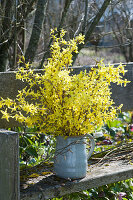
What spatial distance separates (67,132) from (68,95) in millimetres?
172

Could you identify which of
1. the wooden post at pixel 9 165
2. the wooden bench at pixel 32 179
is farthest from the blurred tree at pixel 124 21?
the wooden post at pixel 9 165

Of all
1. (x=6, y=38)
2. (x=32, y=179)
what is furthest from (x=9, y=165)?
(x=6, y=38)

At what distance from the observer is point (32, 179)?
5.26 ft

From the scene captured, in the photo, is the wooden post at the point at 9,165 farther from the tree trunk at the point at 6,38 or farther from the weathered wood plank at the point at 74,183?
the tree trunk at the point at 6,38

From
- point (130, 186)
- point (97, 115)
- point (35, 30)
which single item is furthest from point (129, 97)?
point (97, 115)

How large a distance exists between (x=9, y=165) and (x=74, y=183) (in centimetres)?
36

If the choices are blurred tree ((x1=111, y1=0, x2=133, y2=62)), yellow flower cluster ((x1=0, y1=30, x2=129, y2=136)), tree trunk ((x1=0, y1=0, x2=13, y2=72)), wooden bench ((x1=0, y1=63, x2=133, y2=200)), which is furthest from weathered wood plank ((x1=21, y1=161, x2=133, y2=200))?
blurred tree ((x1=111, y1=0, x2=133, y2=62))

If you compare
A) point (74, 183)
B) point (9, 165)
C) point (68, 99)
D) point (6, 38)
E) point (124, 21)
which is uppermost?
point (124, 21)

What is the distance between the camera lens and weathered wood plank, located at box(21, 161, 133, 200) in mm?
1455

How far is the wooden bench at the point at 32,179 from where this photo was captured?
51.3 inches

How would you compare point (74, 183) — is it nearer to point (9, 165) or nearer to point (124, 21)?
point (9, 165)

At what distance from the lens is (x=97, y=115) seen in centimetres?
155

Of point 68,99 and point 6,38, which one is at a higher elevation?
point 6,38

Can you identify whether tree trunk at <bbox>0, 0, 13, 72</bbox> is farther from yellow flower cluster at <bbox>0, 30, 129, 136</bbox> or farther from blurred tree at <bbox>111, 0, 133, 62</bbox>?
yellow flower cluster at <bbox>0, 30, 129, 136</bbox>
